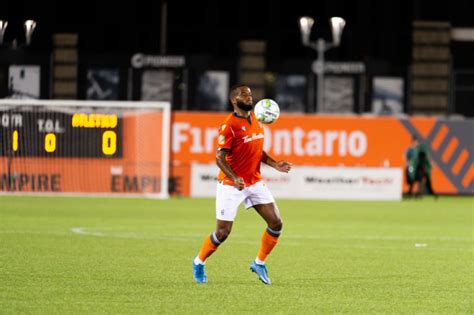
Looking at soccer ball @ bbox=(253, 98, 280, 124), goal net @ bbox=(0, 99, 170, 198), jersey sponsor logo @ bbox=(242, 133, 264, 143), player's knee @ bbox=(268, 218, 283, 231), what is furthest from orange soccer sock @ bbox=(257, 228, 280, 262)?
goal net @ bbox=(0, 99, 170, 198)

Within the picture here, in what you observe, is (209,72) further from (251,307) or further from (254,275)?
(251,307)

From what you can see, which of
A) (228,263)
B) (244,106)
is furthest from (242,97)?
(228,263)

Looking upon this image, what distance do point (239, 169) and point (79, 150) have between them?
63.6 ft

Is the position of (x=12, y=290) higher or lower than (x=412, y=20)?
lower

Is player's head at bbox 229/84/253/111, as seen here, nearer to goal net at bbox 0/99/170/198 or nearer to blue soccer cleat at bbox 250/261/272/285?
blue soccer cleat at bbox 250/261/272/285

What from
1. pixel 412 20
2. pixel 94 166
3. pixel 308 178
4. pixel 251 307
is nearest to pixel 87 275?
pixel 251 307

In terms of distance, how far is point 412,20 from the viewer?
5116 cm

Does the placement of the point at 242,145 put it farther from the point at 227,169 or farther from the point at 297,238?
the point at 297,238

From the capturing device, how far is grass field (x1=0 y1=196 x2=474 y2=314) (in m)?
13.6

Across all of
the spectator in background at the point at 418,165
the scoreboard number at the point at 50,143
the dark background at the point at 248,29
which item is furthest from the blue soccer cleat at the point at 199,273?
the dark background at the point at 248,29

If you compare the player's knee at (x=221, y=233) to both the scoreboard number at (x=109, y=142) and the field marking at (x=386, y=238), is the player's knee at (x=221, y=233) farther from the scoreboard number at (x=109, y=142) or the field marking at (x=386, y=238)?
the scoreboard number at (x=109, y=142)

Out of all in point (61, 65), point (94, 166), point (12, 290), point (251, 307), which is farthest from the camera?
point (61, 65)

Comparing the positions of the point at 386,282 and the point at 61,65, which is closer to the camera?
the point at 386,282

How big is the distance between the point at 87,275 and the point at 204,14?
35511mm
